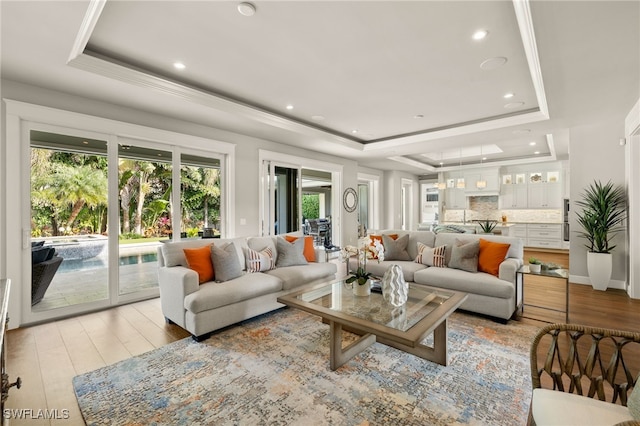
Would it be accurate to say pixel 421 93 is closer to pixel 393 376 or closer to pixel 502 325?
pixel 502 325

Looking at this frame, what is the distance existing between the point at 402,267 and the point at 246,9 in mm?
3336

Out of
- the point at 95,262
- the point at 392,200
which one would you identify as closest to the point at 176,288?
the point at 95,262

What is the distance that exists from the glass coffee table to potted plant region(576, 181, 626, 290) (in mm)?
3375

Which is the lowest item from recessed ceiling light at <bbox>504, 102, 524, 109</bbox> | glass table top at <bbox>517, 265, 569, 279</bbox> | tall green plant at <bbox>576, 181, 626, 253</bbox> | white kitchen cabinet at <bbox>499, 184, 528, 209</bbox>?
glass table top at <bbox>517, 265, 569, 279</bbox>

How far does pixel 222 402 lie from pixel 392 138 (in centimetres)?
532

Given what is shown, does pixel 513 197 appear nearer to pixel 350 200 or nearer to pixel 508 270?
pixel 350 200

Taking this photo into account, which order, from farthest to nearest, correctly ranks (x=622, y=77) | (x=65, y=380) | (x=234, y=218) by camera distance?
(x=234, y=218) < (x=622, y=77) < (x=65, y=380)

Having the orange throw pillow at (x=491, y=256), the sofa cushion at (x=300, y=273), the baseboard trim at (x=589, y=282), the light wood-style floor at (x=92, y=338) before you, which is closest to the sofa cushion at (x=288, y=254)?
the sofa cushion at (x=300, y=273)

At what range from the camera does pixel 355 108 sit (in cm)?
432

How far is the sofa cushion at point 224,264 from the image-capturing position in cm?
331

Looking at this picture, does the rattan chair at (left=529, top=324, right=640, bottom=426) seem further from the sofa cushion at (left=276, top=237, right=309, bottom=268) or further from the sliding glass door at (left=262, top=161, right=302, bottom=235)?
the sliding glass door at (left=262, top=161, right=302, bottom=235)

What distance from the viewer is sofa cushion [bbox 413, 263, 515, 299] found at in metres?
3.19

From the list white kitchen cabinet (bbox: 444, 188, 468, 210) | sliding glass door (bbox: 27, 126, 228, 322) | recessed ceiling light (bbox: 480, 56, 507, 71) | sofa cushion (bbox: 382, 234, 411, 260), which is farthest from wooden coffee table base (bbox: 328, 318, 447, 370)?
white kitchen cabinet (bbox: 444, 188, 468, 210)

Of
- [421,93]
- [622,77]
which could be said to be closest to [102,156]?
[421,93]
